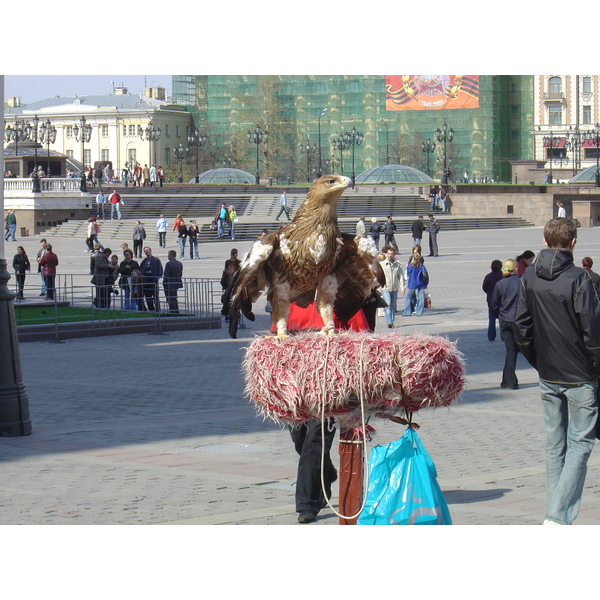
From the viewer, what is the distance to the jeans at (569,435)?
630 cm

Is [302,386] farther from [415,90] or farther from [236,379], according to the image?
[415,90]

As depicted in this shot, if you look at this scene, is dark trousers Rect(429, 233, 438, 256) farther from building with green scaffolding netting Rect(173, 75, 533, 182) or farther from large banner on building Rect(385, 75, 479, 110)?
large banner on building Rect(385, 75, 479, 110)

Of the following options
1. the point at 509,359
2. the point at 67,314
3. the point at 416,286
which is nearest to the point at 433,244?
the point at 416,286

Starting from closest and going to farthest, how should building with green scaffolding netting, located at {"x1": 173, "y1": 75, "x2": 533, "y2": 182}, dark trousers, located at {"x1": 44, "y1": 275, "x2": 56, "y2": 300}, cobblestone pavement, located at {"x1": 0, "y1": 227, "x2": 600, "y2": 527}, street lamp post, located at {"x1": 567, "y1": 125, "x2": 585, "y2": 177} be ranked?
cobblestone pavement, located at {"x1": 0, "y1": 227, "x2": 600, "y2": 527}, dark trousers, located at {"x1": 44, "y1": 275, "x2": 56, "y2": 300}, street lamp post, located at {"x1": 567, "y1": 125, "x2": 585, "y2": 177}, building with green scaffolding netting, located at {"x1": 173, "y1": 75, "x2": 533, "y2": 182}

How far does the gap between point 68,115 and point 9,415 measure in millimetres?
114939

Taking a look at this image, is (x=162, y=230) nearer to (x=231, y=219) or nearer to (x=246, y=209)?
(x=231, y=219)

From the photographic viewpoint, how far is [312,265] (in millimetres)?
5551

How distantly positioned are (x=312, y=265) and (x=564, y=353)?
1685 millimetres

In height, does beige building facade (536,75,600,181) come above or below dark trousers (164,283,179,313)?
above

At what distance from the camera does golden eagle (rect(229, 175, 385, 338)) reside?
5.52 meters

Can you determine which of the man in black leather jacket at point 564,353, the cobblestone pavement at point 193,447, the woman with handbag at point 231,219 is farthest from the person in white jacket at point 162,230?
the man in black leather jacket at point 564,353

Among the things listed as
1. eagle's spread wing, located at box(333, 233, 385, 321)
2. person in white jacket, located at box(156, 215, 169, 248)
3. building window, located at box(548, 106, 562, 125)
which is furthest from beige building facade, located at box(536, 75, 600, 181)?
eagle's spread wing, located at box(333, 233, 385, 321)

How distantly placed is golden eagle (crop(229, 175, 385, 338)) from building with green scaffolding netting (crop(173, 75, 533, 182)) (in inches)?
3922

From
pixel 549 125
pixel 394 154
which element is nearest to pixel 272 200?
pixel 394 154
